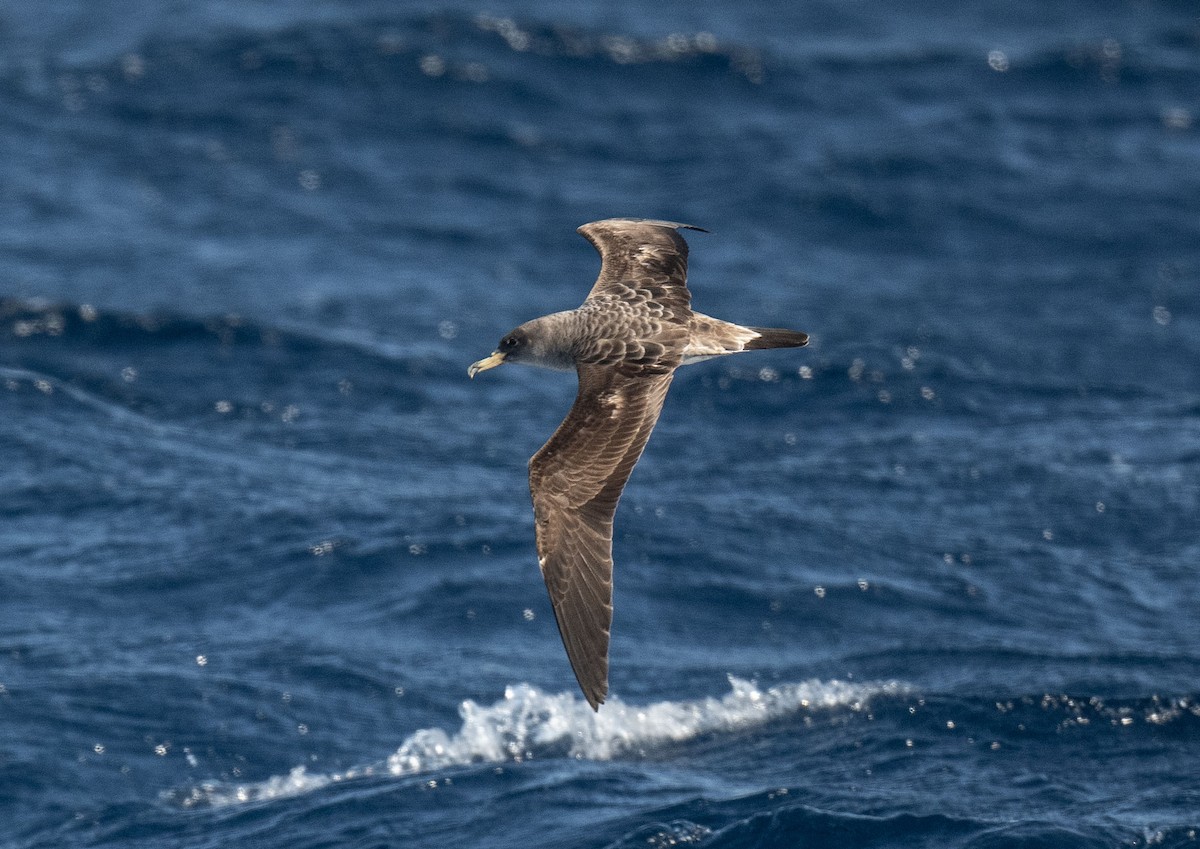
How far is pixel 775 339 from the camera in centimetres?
1074

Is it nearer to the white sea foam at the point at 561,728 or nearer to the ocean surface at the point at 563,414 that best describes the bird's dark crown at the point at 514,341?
the ocean surface at the point at 563,414

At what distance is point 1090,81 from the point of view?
23109 mm

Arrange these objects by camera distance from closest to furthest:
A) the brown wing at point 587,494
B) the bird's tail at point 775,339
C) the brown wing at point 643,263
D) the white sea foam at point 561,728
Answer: the brown wing at point 587,494 → the bird's tail at point 775,339 → the brown wing at point 643,263 → the white sea foam at point 561,728

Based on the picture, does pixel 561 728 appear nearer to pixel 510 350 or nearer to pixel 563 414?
pixel 510 350

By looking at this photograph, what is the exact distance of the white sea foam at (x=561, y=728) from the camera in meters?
12.2

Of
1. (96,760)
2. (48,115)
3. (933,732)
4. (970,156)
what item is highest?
(970,156)

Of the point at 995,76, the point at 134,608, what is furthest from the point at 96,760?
the point at 995,76

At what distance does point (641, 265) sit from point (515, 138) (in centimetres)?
1047

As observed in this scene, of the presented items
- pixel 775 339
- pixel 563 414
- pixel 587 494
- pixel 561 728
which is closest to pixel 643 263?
pixel 775 339

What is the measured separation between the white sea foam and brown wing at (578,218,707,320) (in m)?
3.17

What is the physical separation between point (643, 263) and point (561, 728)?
3437mm

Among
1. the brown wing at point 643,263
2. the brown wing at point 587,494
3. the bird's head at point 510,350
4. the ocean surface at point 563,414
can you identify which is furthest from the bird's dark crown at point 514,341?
the ocean surface at point 563,414

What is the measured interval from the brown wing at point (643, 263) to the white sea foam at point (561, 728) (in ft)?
10.4

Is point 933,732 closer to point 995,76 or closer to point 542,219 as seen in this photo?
point 542,219
